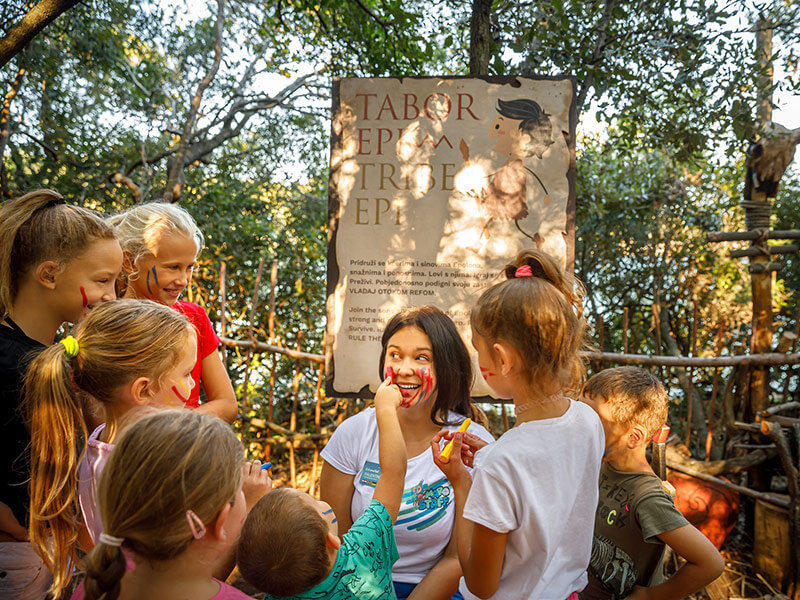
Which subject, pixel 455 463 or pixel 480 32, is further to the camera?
pixel 480 32

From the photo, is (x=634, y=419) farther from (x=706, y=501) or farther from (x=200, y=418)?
(x=706, y=501)

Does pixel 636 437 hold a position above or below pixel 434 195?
below

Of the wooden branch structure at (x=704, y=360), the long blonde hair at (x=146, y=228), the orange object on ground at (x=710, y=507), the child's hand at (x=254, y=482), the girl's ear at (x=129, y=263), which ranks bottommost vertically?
the orange object on ground at (x=710, y=507)

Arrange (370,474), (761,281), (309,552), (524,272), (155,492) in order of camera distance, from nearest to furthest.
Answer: (155,492) → (309,552) → (524,272) → (370,474) → (761,281)

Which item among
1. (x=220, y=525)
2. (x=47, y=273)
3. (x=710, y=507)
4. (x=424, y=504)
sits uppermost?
(x=47, y=273)

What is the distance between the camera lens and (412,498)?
191cm

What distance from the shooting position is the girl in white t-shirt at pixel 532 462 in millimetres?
1354

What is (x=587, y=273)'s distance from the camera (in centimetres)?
647

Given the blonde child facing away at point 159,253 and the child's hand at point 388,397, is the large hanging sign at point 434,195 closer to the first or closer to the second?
the blonde child facing away at point 159,253

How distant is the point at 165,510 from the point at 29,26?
2713 mm

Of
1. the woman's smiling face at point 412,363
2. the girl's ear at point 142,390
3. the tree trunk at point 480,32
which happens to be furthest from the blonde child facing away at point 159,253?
the tree trunk at point 480,32

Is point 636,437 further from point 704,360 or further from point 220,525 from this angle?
point 704,360

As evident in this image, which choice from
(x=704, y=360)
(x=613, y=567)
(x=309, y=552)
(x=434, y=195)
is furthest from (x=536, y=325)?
(x=704, y=360)

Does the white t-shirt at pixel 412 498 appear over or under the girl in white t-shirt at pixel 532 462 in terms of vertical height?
under
